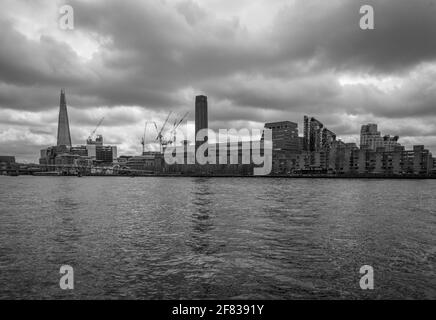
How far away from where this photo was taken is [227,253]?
70.7 ft

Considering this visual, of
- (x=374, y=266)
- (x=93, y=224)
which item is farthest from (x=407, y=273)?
(x=93, y=224)

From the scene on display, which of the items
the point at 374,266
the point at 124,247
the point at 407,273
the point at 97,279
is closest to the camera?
the point at 97,279

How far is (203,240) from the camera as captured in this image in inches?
1011

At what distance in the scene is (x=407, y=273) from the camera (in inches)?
689

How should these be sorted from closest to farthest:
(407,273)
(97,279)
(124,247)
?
1. (97,279)
2. (407,273)
3. (124,247)

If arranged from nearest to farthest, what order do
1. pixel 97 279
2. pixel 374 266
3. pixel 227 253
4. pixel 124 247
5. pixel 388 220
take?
1. pixel 97 279
2. pixel 374 266
3. pixel 227 253
4. pixel 124 247
5. pixel 388 220

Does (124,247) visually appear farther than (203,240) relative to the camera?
No

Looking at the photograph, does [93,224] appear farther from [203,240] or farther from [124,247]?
[203,240]

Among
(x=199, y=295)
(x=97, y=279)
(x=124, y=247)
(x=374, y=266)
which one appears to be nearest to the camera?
(x=199, y=295)

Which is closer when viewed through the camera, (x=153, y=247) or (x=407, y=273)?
(x=407, y=273)
